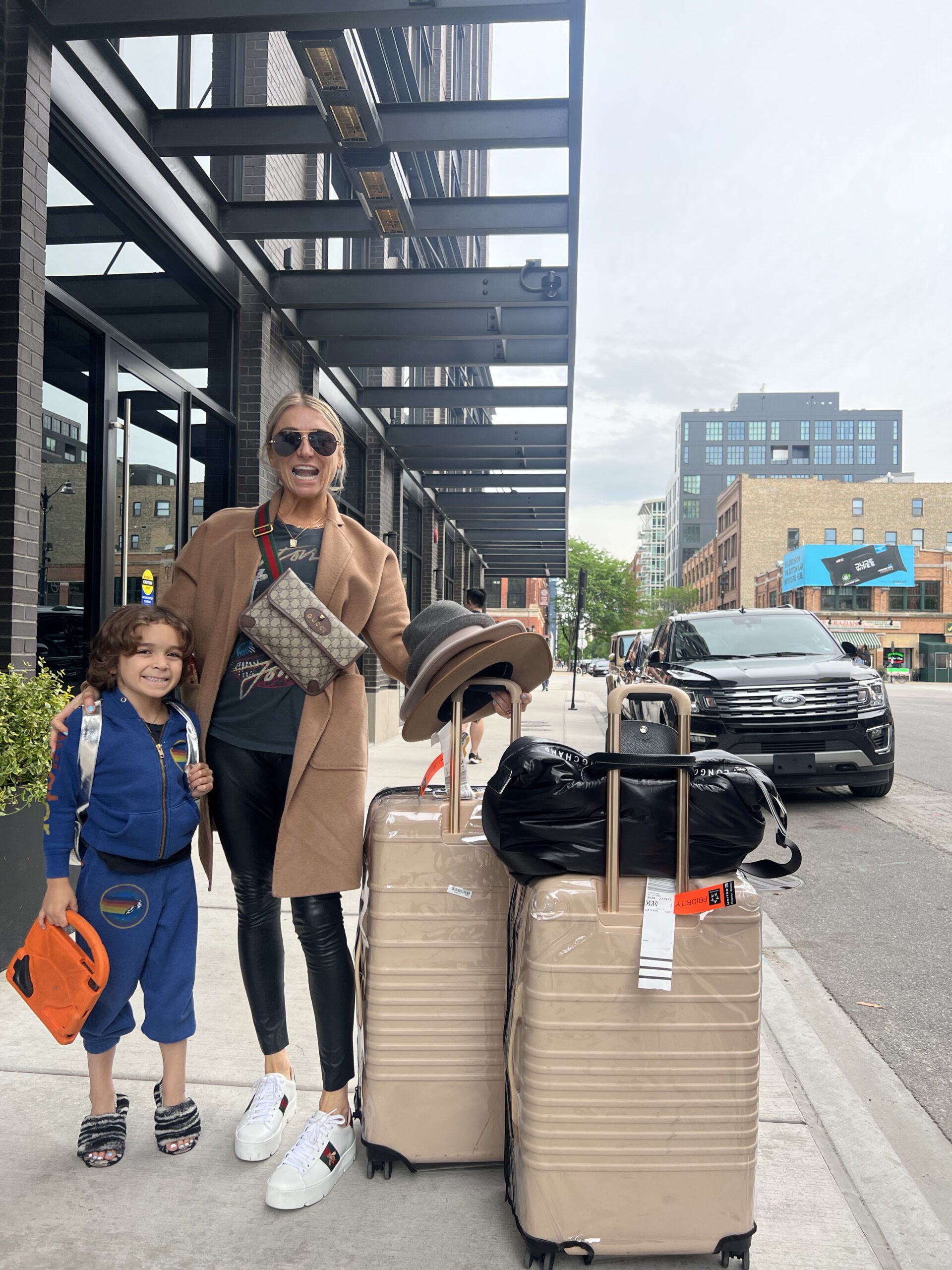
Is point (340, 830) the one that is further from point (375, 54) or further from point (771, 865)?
point (375, 54)

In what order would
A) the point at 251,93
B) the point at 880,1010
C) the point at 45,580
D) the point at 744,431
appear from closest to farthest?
the point at 880,1010
the point at 45,580
the point at 251,93
the point at 744,431

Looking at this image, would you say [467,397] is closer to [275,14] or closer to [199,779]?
[275,14]

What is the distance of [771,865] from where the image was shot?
2.14m

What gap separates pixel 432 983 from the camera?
2.29 meters

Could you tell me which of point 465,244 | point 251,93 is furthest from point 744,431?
point 251,93

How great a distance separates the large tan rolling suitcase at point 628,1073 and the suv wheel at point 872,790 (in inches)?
276

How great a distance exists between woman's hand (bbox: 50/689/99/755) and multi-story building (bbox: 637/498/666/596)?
571 feet

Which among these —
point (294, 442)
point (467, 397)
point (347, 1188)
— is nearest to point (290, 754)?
point (294, 442)

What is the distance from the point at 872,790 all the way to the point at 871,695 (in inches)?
50.0

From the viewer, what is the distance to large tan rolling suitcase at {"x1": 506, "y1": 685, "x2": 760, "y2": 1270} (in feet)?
6.63

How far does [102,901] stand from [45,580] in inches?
138

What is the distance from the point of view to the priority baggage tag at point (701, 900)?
6.57 ft

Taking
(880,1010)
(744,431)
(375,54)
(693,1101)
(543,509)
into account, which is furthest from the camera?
(744,431)

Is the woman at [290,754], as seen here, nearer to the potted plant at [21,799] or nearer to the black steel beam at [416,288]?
the potted plant at [21,799]
